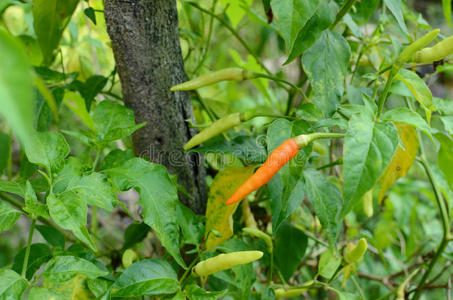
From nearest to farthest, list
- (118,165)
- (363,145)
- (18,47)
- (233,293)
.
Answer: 1. (18,47)
2. (363,145)
3. (118,165)
4. (233,293)

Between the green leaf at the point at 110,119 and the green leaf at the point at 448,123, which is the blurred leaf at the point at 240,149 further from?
the green leaf at the point at 448,123

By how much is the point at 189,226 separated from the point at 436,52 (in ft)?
1.34

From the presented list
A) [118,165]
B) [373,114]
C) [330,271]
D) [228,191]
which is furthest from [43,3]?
[330,271]

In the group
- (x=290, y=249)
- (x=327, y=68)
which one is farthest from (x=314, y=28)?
(x=290, y=249)

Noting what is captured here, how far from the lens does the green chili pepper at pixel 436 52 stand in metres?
0.49

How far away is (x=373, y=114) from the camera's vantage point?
480 mm

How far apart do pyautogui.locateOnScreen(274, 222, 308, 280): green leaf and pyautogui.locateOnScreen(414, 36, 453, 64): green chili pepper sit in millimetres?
362

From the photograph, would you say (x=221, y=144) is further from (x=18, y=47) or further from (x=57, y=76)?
(x=18, y=47)

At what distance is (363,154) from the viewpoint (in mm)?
407

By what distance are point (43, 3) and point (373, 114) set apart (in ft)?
1.72

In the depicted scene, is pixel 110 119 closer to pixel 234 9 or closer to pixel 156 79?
pixel 156 79

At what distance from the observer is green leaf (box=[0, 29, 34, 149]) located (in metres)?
0.19

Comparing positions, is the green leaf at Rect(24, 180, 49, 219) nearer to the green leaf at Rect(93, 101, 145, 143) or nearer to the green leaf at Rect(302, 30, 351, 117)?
the green leaf at Rect(93, 101, 145, 143)

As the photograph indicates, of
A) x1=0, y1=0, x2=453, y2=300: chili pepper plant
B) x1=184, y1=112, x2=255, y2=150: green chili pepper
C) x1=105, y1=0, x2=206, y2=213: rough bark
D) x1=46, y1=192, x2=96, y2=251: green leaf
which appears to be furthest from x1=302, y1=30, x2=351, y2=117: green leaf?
x1=46, y1=192, x2=96, y2=251: green leaf
